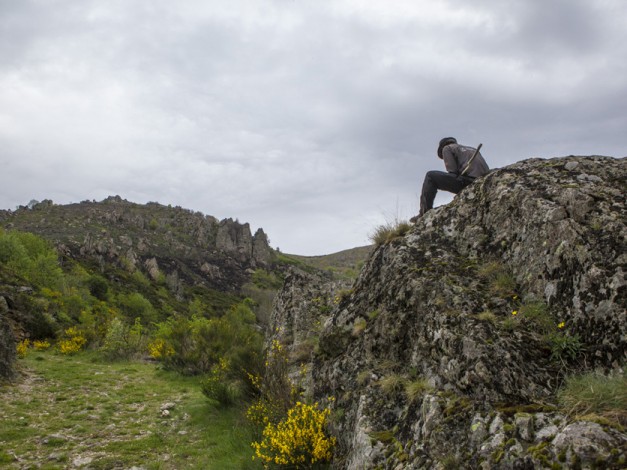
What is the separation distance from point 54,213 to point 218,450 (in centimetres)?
11187

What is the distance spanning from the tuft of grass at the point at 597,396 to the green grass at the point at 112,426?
4.80 metres

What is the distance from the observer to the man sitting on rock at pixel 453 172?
7096 millimetres

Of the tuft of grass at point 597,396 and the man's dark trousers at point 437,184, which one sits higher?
the man's dark trousers at point 437,184

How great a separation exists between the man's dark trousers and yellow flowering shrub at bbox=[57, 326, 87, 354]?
63.2 ft

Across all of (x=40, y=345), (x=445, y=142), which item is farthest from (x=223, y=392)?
(x=40, y=345)

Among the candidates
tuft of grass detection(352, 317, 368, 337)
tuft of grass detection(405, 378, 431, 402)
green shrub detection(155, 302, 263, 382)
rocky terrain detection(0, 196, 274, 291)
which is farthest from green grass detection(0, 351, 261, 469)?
rocky terrain detection(0, 196, 274, 291)

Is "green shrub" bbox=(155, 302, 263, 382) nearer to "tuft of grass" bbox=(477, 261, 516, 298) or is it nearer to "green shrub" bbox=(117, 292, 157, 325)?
"tuft of grass" bbox=(477, 261, 516, 298)

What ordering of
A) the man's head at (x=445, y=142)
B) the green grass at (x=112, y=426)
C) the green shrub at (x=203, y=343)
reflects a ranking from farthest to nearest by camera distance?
the green shrub at (x=203, y=343) → the man's head at (x=445, y=142) → the green grass at (x=112, y=426)

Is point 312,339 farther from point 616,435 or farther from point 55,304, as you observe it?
→ point 55,304

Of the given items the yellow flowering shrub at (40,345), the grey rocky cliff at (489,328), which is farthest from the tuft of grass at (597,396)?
the yellow flowering shrub at (40,345)

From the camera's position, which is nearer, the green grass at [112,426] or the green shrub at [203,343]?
the green grass at [112,426]

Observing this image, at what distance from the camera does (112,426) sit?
8945 mm

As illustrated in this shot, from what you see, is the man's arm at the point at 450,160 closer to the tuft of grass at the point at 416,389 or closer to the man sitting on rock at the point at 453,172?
the man sitting on rock at the point at 453,172

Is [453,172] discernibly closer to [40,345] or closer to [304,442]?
[304,442]
